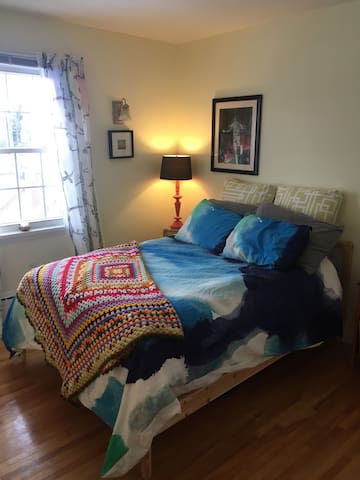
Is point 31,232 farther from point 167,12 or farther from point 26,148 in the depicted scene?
point 167,12

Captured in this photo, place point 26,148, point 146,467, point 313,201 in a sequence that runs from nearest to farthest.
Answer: point 146,467 → point 313,201 → point 26,148

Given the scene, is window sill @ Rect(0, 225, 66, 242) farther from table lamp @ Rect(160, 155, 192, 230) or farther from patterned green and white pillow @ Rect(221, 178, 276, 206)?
patterned green and white pillow @ Rect(221, 178, 276, 206)

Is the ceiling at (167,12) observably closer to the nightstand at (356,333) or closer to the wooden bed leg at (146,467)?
the nightstand at (356,333)

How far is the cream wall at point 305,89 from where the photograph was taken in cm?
287

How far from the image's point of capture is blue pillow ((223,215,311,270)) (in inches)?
101

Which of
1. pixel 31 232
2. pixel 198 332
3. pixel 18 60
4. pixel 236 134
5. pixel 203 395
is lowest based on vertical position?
pixel 203 395

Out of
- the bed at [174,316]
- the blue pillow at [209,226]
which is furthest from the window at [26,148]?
the blue pillow at [209,226]

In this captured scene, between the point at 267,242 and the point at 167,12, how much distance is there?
72.4 inches

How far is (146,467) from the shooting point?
1.83 m

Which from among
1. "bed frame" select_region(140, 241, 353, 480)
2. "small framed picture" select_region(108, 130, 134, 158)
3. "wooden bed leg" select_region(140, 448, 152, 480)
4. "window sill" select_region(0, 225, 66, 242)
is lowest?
"wooden bed leg" select_region(140, 448, 152, 480)

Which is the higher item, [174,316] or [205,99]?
[205,99]

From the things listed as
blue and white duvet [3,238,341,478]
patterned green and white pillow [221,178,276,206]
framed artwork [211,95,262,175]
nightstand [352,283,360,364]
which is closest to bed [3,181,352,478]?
blue and white duvet [3,238,341,478]

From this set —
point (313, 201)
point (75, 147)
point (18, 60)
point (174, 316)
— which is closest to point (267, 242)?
point (313, 201)

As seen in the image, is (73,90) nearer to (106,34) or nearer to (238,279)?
(106,34)
